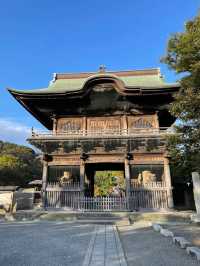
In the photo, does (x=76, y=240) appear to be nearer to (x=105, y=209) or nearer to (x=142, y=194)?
(x=105, y=209)

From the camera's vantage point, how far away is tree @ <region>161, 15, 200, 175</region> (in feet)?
25.9

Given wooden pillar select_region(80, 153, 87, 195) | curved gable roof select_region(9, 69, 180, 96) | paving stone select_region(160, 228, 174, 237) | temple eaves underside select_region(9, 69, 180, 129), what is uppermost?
curved gable roof select_region(9, 69, 180, 96)

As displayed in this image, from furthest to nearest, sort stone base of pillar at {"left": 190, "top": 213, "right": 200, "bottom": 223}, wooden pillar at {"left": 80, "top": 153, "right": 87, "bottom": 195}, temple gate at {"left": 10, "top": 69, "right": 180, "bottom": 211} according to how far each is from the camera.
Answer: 1. wooden pillar at {"left": 80, "top": 153, "right": 87, "bottom": 195}
2. temple gate at {"left": 10, "top": 69, "right": 180, "bottom": 211}
3. stone base of pillar at {"left": 190, "top": 213, "right": 200, "bottom": 223}

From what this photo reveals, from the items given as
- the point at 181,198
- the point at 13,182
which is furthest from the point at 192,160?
the point at 13,182

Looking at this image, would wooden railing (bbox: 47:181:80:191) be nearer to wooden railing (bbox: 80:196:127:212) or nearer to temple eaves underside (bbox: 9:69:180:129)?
wooden railing (bbox: 80:196:127:212)

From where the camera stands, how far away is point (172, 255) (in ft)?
16.9

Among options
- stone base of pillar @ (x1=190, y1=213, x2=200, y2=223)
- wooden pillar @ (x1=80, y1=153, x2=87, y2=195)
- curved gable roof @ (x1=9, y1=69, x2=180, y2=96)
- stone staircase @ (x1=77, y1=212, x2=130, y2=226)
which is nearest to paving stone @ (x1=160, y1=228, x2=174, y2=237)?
stone base of pillar @ (x1=190, y1=213, x2=200, y2=223)

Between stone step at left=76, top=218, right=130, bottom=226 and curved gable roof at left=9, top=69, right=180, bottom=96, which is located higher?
curved gable roof at left=9, top=69, right=180, bottom=96

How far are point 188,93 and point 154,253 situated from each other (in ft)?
18.2

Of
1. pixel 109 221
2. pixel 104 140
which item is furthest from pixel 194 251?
pixel 104 140

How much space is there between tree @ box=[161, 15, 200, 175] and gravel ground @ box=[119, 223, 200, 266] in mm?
3346

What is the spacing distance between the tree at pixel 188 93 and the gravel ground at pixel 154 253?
132 inches

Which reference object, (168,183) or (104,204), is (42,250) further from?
(168,183)

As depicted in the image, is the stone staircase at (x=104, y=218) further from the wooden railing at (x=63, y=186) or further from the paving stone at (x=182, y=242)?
the paving stone at (x=182, y=242)
